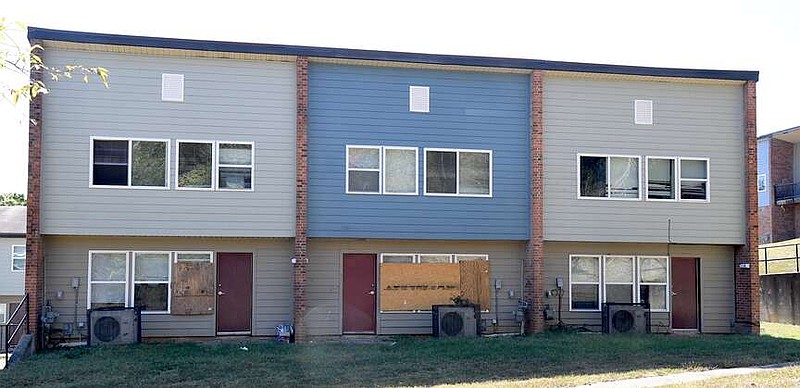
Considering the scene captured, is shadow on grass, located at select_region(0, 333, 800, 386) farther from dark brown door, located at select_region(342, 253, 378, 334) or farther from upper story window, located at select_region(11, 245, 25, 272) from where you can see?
upper story window, located at select_region(11, 245, 25, 272)

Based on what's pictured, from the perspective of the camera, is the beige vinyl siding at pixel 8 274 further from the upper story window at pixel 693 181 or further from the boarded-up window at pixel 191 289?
the upper story window at pixel 693 181

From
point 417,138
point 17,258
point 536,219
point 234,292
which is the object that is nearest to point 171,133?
point 234,292

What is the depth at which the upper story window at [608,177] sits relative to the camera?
20.5m

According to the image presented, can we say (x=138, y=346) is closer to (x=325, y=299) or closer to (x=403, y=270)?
(x=325, y=299)

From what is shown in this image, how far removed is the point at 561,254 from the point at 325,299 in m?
5.64

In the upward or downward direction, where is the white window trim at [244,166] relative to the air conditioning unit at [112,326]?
upward

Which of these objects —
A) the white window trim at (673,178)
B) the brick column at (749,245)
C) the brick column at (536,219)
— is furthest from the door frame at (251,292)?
the brick column at (749,245)

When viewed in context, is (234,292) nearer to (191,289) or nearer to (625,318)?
(191,289)

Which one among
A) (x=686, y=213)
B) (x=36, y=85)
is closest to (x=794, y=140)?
(x=686, y=213)

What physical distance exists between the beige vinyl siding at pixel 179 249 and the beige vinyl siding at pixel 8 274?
20.7m

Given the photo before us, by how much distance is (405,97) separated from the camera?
19750mm

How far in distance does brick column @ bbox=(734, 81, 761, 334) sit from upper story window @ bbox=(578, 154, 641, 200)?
8.86 ft

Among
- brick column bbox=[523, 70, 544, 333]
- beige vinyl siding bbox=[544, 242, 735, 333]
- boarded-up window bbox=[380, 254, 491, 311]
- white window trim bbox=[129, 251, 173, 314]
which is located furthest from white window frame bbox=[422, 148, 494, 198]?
white window trim bbox=[129, 251, 173, 314]

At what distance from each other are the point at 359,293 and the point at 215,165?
4268mm
